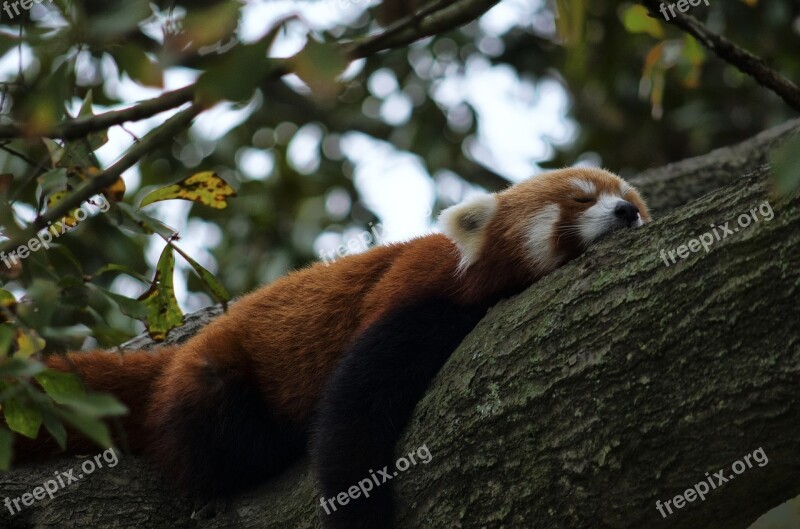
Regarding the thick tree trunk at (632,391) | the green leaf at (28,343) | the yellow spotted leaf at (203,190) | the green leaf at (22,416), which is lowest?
the thick tree trunk at (632,391)

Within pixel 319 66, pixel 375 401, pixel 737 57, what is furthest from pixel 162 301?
pixel 737 57

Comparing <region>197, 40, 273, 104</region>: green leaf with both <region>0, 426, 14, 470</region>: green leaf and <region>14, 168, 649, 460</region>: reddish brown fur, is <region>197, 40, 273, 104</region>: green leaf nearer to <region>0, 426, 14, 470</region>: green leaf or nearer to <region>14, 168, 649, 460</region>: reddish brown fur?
<region>0, 426, 14, 470</region>: green leaf

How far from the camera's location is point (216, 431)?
3.57 metres

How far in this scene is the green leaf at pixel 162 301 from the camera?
302cm

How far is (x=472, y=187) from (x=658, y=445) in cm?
536

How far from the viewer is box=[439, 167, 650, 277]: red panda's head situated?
3576mm

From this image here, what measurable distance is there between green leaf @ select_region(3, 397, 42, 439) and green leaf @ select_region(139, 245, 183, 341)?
684 millimetres

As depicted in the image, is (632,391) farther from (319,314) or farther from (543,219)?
(319,314)

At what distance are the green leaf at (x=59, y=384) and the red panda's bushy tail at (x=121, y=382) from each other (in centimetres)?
134

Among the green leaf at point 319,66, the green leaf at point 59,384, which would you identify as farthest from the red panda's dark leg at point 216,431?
the green leaf at point 319,66

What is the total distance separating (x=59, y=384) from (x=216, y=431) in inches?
57.1

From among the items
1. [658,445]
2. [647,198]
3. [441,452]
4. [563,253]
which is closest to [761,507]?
[658,445]

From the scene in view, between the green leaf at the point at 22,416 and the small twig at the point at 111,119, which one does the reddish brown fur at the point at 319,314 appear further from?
the small twig at the point at 111,119

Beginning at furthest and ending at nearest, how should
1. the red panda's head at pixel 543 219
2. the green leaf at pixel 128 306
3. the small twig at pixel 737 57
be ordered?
1. the red panda's head at pixel 543 219
2. the small twig at pixel 737 57
3. the green leaf at pixel 128 306
